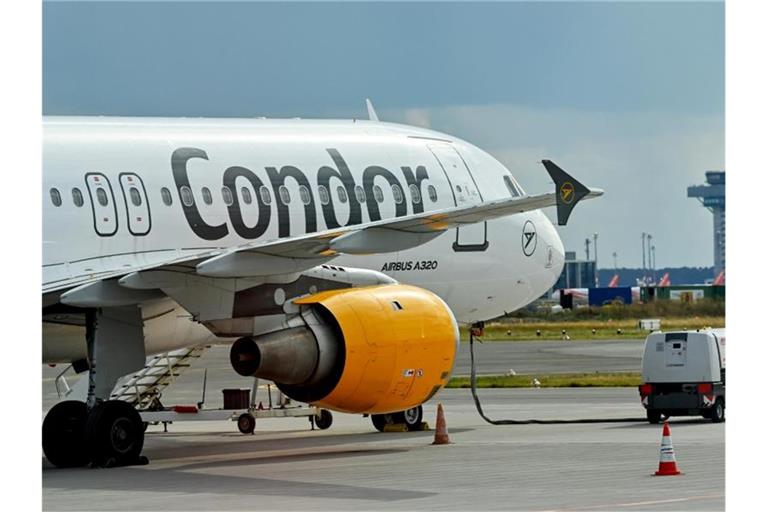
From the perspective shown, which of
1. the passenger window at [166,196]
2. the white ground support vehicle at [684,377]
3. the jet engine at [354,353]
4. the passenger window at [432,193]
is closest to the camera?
the jet engine at [354,353]

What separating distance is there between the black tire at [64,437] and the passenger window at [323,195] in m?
5.02

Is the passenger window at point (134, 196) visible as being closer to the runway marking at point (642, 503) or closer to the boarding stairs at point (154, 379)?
the boarding stairs at point (154, 379)

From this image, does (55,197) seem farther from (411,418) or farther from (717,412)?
(717,412)

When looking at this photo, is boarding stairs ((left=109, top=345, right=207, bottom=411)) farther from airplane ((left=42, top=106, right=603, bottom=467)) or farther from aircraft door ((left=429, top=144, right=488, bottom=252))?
aircraft door ((left=429, top=144, right=488, bottom=252))

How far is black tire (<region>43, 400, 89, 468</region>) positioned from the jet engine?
2856 millimetres

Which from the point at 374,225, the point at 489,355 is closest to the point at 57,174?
the point at 374,225

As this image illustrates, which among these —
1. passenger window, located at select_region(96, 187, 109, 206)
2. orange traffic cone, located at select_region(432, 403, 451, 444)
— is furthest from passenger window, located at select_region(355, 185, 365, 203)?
passenger window, located at select_region(96, 187, 109, 206)

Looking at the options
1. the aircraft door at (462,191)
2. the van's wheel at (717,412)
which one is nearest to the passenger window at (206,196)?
the aircraft door at (462,191)

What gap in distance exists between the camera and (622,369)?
49.1 metres

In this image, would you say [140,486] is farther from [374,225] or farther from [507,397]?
[507,397]

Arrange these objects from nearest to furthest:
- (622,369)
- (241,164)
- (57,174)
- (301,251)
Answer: (301,251), (57,174), (241,164), (622,369)

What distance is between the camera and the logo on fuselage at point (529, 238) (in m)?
27.2

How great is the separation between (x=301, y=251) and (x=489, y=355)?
139 feet

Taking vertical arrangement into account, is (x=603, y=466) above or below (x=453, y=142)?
below
